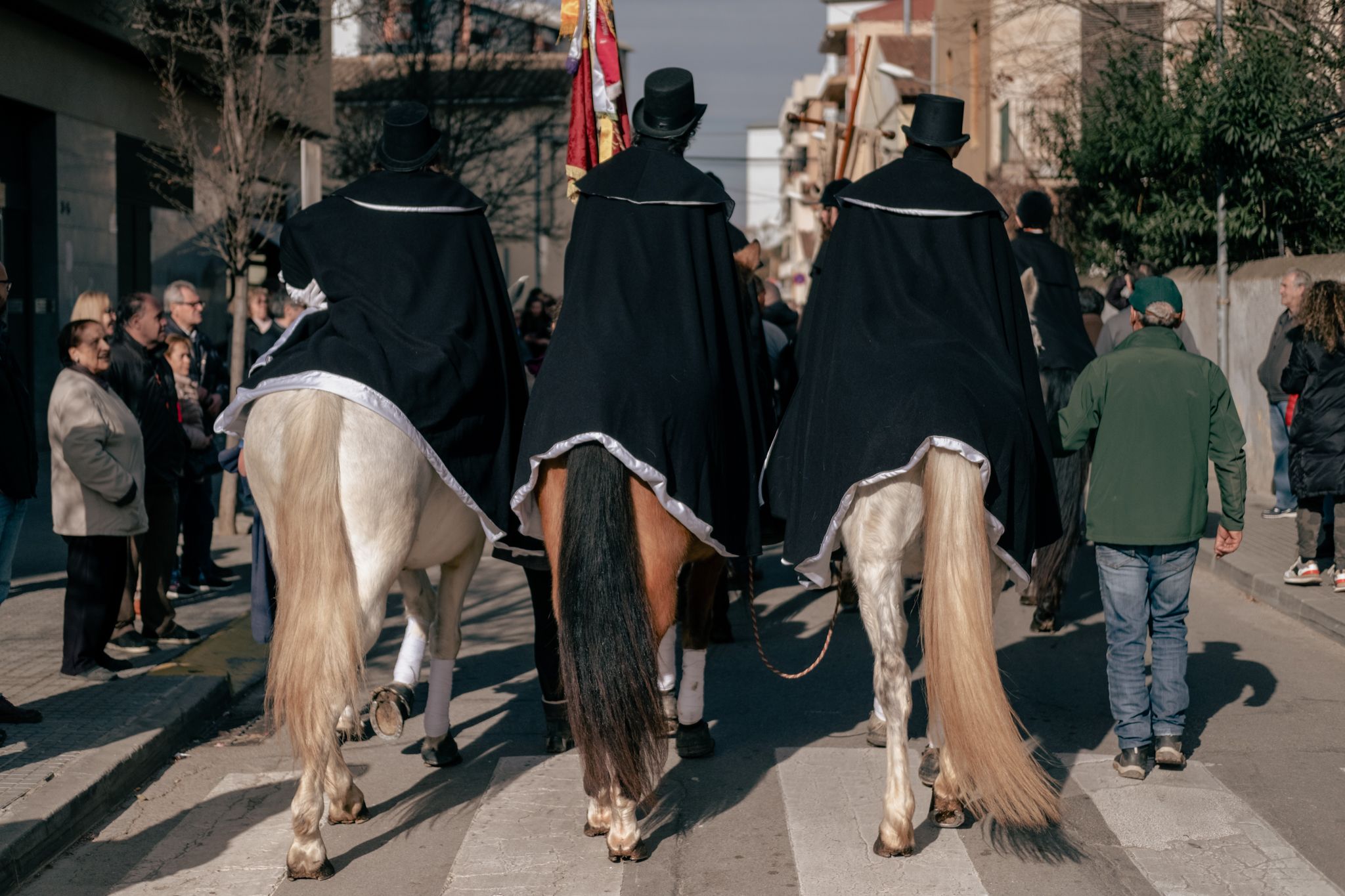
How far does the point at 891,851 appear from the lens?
474 centimetres

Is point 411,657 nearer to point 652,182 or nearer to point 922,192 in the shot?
point 652,182

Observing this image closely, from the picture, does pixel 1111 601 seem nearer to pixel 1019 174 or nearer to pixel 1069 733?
pixel 1069 733

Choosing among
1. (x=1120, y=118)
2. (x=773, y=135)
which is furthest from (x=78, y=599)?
(x=773, y=135)

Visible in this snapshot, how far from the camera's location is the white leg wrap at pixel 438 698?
5844mm

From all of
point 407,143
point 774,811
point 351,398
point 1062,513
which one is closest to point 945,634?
point 774,811

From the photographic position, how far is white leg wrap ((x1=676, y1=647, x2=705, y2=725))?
598cm

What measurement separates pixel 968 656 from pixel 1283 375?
6.16 m

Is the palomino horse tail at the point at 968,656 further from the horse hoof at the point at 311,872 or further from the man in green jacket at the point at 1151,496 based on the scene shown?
Answer: the horse hoof at the point at 311,872

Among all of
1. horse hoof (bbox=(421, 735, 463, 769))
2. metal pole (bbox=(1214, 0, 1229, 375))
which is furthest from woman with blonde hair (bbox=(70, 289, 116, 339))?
metal pole (bbox=(1214, 0, 1229, 375))

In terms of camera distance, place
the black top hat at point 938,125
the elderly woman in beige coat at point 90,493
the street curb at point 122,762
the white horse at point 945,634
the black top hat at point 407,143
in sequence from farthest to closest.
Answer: the elderly woman in beige coat at point 90,493, the black top hat at point 407,143, the black top hat at point 938,125, the street curb at point 122,762, the white horse at point 945,634

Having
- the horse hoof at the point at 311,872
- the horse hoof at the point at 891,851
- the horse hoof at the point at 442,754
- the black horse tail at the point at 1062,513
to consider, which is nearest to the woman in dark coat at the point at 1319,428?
the black horse tail at the point at 1062,513

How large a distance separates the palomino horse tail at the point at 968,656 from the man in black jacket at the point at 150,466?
4892mm

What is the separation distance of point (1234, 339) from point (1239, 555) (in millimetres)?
5200

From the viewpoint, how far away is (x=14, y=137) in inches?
669
